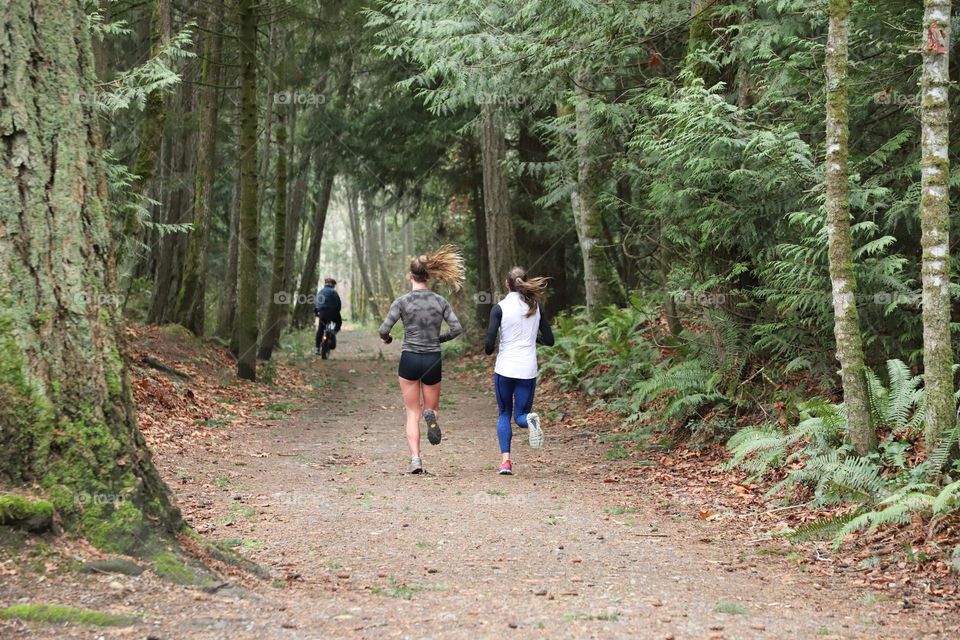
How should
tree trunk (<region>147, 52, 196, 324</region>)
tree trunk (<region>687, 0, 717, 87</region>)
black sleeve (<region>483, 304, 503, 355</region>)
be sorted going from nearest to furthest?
black sleeve (<region>483, 304, 503, 355</region>) → tree trunk (<region>687, 0, 717, 87</region>) → tree trunk (<region>147, 52, 196, 324</region>)

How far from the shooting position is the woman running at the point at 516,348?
938 cm

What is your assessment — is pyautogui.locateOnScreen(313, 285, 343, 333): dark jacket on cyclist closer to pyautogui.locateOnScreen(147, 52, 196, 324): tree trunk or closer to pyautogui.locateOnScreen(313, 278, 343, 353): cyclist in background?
pyautogui.locateOnScreen(313, 278, 343, 353): cyclist in background

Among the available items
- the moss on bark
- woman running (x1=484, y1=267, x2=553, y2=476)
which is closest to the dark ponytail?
woman running (x1=484, y1=267, x2=553, y2=476)

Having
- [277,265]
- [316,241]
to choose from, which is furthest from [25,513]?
[316,241]

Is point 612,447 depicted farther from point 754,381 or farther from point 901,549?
point 901,549

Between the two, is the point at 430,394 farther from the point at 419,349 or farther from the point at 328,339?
the point at 328,339

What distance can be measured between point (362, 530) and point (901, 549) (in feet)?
12.8

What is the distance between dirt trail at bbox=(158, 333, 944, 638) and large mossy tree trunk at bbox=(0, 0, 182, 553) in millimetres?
1081

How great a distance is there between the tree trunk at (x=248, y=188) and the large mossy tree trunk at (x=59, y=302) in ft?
37.2

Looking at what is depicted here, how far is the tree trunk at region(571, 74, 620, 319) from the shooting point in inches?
563

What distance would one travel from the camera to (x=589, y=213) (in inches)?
634

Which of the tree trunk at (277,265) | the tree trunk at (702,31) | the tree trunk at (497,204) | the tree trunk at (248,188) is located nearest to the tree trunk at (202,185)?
the tree trunk at (248,188)

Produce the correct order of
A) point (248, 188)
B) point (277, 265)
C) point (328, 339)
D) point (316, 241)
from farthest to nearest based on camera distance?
point (316, 241), point (328, 339), point (277, 265), point (248, 188)

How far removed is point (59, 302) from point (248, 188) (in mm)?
11738
